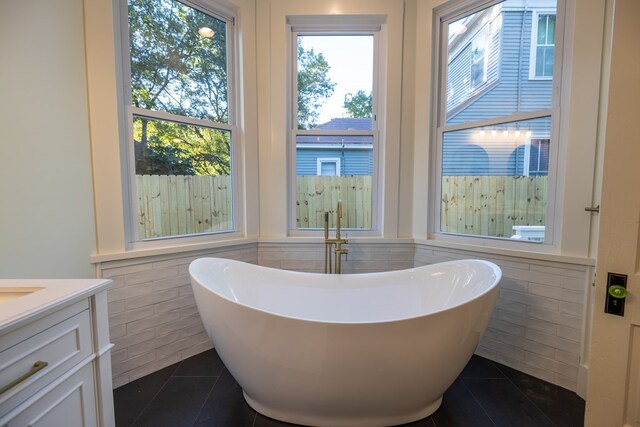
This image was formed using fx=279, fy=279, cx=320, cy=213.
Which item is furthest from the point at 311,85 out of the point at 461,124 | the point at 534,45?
the point at 534,45

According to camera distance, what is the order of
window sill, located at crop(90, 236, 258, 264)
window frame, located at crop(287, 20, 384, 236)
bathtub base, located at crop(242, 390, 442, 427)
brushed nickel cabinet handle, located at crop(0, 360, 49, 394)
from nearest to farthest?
brushed nickel cabinet handle, located at crop(0, 360, 49, 394) < bathtub base, located at crop(242, 390, 442, 427) < window sill, located at crop(90, 236, 258, 264) < window frame, located at crop(287, 20, 384, 236)

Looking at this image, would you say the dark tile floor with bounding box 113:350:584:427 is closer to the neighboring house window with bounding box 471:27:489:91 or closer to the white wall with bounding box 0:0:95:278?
the white wall with bounding box 0:0:95:278

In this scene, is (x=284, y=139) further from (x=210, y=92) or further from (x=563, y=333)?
(x=563, y=333)

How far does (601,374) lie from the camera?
2.96 feet

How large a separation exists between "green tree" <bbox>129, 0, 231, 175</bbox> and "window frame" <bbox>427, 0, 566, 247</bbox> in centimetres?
162

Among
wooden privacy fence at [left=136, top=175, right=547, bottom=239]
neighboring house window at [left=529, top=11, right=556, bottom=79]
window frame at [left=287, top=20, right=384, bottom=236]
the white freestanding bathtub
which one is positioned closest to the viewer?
the white freestanding bathtub

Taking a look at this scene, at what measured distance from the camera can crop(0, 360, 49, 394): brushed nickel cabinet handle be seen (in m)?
0.65

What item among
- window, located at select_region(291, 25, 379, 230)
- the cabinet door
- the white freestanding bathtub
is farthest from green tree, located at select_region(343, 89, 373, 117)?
the cabinet door

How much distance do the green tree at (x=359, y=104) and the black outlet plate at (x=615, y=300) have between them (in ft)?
5.94

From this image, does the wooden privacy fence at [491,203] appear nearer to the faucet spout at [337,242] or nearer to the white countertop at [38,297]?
the faucet spout at [337,242]

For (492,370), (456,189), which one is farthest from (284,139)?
(492,370)

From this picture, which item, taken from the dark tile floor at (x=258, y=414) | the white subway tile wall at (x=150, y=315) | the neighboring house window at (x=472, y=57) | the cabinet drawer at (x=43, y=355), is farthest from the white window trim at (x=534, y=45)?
the cabinet drawer at (x=43, y=355)

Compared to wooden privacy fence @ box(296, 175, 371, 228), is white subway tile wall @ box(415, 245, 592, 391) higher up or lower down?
lower down

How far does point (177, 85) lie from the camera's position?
6.31 ft
